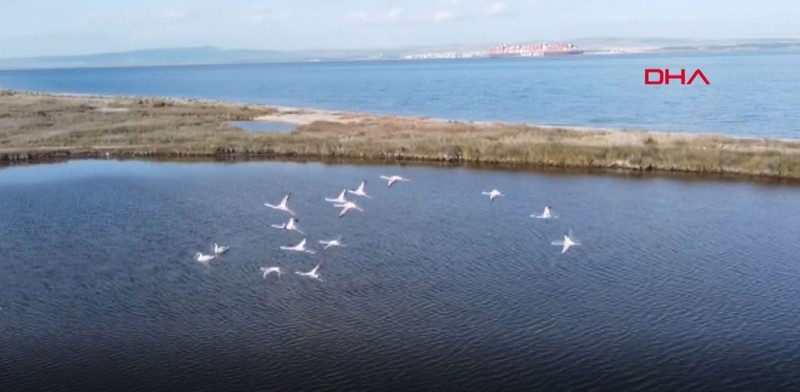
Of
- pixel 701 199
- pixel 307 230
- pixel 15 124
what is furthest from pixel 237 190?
pixel 15 124

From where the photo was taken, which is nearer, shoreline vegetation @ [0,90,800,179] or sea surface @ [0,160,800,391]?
sea surface @ [0,160,800,391]

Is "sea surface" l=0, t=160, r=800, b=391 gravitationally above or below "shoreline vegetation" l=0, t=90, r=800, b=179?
below

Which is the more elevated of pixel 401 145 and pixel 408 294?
pixel 401 145

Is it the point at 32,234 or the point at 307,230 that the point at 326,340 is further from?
the point at 32,234

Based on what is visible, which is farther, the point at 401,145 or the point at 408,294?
the point at 401,145
